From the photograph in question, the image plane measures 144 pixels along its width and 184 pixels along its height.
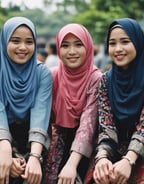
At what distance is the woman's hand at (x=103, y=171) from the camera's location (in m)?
2.73

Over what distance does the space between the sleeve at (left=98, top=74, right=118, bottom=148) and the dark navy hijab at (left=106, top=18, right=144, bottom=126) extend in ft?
0.14

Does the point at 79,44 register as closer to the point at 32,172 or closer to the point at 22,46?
the point at 22,46

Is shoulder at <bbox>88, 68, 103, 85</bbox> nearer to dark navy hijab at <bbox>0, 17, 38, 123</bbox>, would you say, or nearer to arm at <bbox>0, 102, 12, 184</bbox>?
dark navy hijab at <bbox>0, 17, 38, 123</bbox>

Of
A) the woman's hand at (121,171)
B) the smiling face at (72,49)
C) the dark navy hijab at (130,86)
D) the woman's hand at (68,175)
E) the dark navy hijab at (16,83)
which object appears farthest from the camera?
the smiling face at (72,49)

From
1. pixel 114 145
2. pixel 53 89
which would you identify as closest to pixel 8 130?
pixel 53 89

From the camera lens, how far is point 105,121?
9.75 ft

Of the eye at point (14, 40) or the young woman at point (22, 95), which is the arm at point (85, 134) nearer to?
the young woman at point (22, 95)

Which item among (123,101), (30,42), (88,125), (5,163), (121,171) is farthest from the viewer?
(30,42)

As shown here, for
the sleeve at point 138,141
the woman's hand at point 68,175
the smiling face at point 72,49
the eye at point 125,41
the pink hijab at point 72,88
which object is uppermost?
the eye at point 125,41

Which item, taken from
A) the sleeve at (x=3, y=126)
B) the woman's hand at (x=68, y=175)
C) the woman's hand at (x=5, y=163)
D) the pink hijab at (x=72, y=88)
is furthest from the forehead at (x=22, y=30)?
the woman's hand at (x=68, y=175)

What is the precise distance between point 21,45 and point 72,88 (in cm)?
50

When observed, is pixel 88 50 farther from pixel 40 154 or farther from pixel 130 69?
pixel 40 154

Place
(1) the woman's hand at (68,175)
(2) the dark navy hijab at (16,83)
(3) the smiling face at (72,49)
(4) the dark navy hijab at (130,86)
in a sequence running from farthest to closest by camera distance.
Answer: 1. (3) the smiling face at (72,49)
2. (2) the dark navy hijab at (16,83)
3. (4) the dark navy hijab at (130,86)
4. (1) the woman's hand at (68,175)

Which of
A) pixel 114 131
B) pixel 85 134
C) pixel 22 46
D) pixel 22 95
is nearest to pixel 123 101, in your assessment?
pixel 114 131
